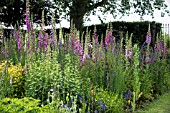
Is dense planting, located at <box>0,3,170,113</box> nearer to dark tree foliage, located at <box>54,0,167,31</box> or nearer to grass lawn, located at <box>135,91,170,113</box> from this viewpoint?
grass lawn, located at <box>135,91,170,113</box>

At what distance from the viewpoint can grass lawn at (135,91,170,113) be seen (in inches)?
284

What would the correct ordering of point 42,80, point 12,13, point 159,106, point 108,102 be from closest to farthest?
1. point 42,80
2. point 108,102
3. point 159,106
4. point 12,13

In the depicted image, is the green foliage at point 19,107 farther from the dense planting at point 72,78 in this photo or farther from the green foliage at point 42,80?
the green foliage at point 42,80

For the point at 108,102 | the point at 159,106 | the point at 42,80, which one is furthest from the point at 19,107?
the point at 159,106

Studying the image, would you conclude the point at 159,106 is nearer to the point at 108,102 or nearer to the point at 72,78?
the point at 108,102

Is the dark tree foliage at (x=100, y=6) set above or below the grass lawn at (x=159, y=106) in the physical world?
above

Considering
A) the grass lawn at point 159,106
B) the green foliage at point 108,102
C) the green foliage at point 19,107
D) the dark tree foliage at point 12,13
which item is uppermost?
the dark tree foliage at point 12,13

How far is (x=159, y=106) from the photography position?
7.67m

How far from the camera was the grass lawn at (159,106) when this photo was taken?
7223mm

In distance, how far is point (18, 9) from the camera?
797 inches

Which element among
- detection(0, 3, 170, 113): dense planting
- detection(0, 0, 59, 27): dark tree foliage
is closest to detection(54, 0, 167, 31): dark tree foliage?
detection(0, 0, 59, 27): dark tree foliage

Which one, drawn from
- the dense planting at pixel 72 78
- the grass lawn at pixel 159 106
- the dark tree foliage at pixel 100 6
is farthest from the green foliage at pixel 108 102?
the dark tree foliage at pixel 100 6

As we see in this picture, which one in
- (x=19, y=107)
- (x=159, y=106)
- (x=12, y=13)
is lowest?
(x=159, y=106)

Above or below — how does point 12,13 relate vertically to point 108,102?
above
